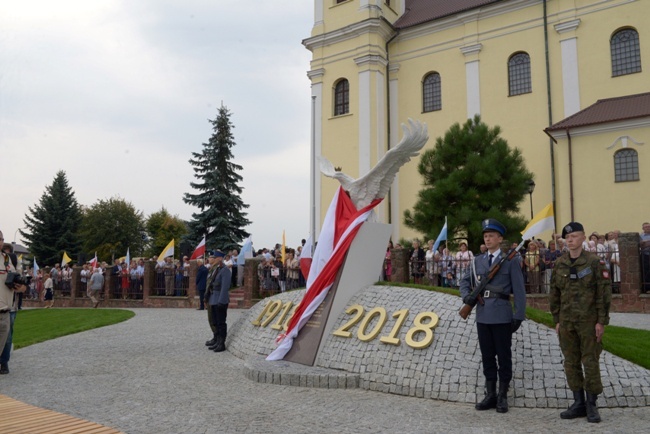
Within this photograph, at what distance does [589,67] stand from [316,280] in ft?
76.0

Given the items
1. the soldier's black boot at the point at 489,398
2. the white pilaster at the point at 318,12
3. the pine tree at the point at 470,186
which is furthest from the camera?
the white pilaster at the point at 318,12

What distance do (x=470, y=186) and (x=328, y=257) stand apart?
12.2 meters

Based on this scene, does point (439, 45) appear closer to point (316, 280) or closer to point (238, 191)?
point (238, 191)

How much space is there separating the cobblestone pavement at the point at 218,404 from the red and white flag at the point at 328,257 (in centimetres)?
105

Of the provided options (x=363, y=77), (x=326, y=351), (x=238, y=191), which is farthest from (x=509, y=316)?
(x=238, y=191)

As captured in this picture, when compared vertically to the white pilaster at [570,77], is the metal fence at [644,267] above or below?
Result: below

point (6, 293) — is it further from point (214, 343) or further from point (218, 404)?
point (218, 404)

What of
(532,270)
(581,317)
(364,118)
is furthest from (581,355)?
(364,118)

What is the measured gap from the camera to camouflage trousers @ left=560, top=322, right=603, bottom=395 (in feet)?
18.6

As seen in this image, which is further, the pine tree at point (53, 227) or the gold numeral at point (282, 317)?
the pine tree at point (53, 227)

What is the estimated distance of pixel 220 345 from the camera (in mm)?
10695

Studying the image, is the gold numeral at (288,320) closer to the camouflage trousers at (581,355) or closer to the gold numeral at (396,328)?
the gold numeral at (396,328)

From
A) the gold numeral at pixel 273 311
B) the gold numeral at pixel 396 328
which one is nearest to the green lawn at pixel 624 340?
the gold numeral at pixel 396 328

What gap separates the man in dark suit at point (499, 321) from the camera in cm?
614
